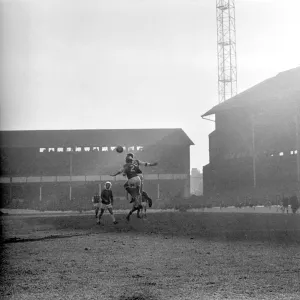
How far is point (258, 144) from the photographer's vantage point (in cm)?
3384

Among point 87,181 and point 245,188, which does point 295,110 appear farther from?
point 87,181

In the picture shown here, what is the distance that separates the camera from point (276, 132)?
107 ft

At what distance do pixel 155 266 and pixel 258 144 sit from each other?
1062 inches

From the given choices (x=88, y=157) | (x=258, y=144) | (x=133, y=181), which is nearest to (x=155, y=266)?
(x=133, y=181)

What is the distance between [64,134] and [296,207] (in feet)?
127

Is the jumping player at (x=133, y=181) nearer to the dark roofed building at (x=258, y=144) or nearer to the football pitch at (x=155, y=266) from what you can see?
the football pitch at (x=155, y=266)

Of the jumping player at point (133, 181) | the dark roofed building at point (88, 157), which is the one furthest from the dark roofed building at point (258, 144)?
the jumping player at point (133, 181)

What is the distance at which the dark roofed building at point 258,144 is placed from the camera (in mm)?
31250

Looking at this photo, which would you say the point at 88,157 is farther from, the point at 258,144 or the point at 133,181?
the point at 133,181

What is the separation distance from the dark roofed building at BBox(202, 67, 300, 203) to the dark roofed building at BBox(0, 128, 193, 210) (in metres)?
9.75

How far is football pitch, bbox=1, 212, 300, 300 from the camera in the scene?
5.84 m

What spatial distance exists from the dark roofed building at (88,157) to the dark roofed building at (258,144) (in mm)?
9746

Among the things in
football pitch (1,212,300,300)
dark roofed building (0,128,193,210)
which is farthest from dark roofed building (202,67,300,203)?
football pitch (1,212,300,300)

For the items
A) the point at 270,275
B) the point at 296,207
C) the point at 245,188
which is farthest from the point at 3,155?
the point at 270,275
